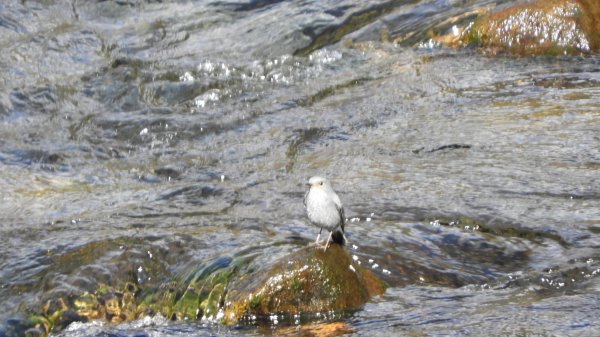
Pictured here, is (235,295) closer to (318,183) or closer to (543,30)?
(318,183)

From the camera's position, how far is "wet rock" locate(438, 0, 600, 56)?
11055mm

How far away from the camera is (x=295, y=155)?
9.05 meters

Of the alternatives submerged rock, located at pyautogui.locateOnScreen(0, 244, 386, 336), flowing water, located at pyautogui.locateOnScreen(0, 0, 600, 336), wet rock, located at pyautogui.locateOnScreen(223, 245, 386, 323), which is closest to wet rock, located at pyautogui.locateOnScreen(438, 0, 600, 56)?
flowing water, located at pyautogui.locateOnScreen(0, 0, 600, 336)

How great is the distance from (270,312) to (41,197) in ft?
10.7

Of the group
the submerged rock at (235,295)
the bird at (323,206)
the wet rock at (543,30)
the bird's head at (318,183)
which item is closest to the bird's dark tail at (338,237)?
the submerged rock at (235,295)

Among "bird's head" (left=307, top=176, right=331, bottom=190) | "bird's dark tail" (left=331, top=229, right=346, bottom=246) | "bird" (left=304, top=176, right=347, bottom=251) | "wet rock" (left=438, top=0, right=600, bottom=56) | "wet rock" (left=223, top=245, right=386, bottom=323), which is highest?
"wet rock" (left=438, top=0, right=600, bottom=56)

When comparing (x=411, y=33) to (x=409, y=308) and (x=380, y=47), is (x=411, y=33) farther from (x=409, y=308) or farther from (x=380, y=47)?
(x=409, y=308)

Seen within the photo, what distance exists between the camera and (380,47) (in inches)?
466

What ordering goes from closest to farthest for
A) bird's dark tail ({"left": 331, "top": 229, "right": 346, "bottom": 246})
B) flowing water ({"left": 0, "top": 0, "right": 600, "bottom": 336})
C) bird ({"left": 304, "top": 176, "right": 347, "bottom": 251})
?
bird ({"left": 304, "top": 176, "right": 347, "bottom": 251}) < bird's dark tail ({"left": 331, "top": 229, "right": 346, "bottom": 246}) < flowing water ({"left": 0, "top": 0, "right": 600, "bottom": 336})

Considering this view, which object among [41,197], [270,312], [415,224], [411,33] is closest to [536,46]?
[411,33]

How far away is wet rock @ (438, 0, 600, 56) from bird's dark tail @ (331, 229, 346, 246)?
5.65 meters

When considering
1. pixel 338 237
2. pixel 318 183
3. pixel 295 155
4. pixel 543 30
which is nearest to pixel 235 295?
pixel 338 237

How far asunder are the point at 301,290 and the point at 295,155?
335 cm

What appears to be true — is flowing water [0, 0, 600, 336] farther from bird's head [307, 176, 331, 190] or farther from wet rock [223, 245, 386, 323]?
bird's head [307, 176, 331, 190]
